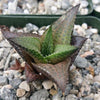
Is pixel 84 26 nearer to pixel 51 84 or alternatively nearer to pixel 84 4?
pixel 84 4

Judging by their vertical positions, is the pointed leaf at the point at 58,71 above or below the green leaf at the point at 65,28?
below

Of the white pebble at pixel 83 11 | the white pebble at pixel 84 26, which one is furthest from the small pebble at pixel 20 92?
the white pebble at pixel 83 11

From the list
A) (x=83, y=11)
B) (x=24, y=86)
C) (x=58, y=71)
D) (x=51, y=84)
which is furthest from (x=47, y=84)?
(x=83, y=11)

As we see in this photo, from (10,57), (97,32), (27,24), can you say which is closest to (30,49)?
(10,57)

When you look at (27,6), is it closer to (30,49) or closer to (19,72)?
(19,72)

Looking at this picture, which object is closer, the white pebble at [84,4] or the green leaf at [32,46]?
the green leaf at [32,46]

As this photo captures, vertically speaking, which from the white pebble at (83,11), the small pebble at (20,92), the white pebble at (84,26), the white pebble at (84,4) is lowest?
the small pebble at (20,92)

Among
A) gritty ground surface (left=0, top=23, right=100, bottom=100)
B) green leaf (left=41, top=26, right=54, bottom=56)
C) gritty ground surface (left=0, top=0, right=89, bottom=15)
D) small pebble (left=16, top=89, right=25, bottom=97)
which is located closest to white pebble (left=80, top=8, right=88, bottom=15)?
gritty ground surface (left=0, top=0, right=89, bottom=15)

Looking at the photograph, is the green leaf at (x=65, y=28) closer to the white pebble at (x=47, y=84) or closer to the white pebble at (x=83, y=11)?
the white pebble at (x=47, y=84)
